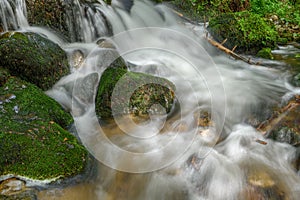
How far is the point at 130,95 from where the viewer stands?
5.43m

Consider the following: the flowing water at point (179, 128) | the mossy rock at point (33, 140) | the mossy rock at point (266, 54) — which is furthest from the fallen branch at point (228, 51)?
the mossy rock at point (33, 140)

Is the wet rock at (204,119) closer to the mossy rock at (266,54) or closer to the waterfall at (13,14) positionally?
the mossy rock at (266,54)

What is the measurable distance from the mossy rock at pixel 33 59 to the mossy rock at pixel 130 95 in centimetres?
112

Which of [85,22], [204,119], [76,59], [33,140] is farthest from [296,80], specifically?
[33,140]

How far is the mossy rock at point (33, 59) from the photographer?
5191 millimetres

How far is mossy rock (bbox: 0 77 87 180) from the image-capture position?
3.59 m

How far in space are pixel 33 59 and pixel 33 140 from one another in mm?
2155

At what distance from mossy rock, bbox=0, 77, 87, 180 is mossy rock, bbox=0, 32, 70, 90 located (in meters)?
0.53

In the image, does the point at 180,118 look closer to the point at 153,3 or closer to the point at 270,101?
the point at 270,101

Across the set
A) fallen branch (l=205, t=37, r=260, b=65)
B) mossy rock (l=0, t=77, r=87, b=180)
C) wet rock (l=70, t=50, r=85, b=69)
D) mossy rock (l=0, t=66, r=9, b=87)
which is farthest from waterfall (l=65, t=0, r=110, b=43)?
fallen branch (l=205, t=37, r=260, b=65)

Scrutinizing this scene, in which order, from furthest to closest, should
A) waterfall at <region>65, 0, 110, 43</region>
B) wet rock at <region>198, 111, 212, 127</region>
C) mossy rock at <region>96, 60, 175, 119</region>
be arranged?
waterfall at <region>65, 0, 110, 43</region> < mossy rock at <region>96, 60, 175, 119</region> < wet rock at <region>198, 111, 212, 127</region>

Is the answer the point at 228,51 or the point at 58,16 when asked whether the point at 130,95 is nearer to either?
the point at 58,16

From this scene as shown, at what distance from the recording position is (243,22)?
28.7 ft

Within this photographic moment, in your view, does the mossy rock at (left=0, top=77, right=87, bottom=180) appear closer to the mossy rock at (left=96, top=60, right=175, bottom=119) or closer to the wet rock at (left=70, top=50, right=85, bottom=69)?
the mossy rock at (left=96, top=60, right=175, bottom=119)
